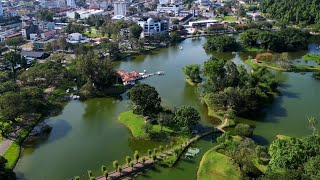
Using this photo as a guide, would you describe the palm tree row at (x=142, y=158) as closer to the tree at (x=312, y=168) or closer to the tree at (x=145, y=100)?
the tree at (x=145, y=100)

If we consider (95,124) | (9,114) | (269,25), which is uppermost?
(269,25)

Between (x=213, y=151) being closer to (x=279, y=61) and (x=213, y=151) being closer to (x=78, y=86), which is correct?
(x=78, y=86)

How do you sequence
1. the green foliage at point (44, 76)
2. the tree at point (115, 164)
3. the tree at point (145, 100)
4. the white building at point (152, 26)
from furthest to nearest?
the white building at point (152, 26) → the green foliage at point (44, 76) → the tree at point (145, 100) → the tree at point (115, 164)

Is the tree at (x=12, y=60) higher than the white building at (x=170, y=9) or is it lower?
lower

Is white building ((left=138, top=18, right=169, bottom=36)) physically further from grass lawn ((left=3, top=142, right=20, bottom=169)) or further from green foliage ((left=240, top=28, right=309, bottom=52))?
grass lawn ((left=3, top=142, right=20, bottom=169))

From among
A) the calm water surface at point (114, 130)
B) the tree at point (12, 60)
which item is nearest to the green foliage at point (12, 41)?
the tree at point (12, 60)

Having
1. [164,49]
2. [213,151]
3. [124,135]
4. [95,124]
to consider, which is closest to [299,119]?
[213,151]

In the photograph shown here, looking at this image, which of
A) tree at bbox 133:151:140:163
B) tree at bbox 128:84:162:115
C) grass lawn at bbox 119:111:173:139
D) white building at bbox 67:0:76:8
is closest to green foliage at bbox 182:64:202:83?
grass lawn at bbox 119:111:173:139
